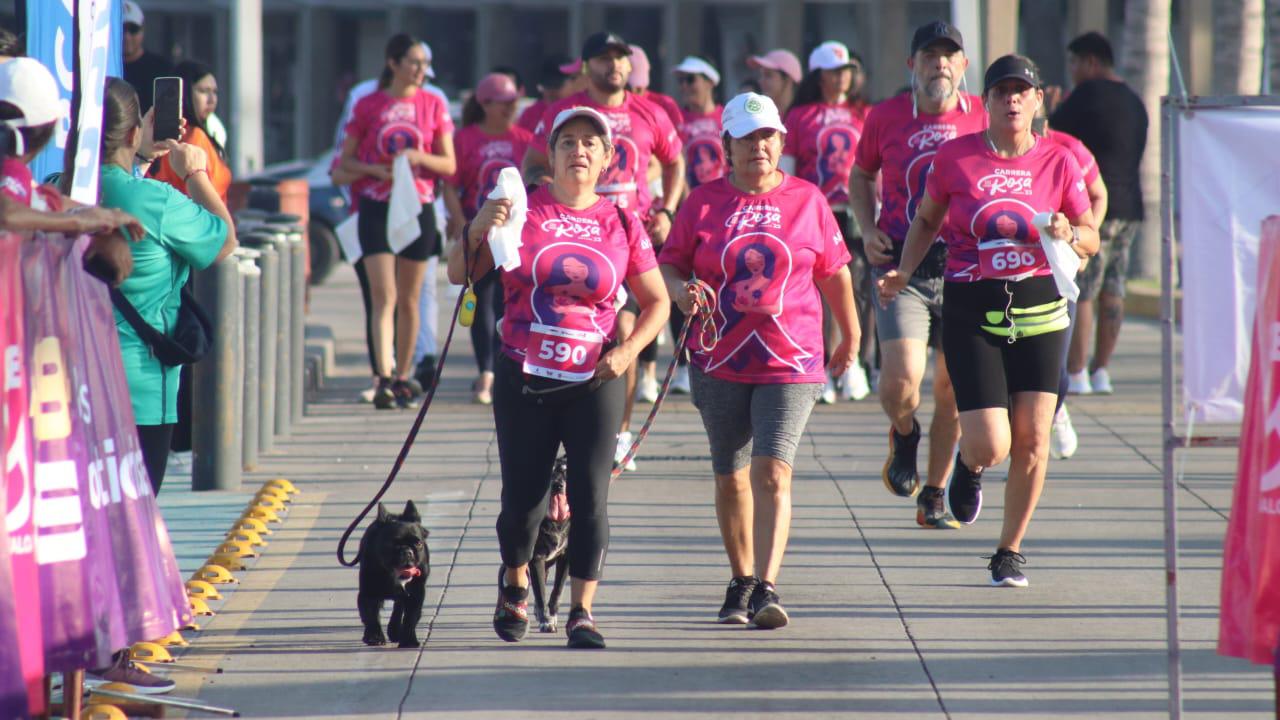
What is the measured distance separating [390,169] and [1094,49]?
4.49 metres

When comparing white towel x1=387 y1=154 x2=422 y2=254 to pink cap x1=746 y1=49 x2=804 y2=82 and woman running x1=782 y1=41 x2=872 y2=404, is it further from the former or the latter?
pink cap x1=746 y1=49 x2=804 y2=82

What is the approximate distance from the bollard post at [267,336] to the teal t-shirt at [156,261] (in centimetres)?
373

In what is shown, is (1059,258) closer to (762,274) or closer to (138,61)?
(762,274)

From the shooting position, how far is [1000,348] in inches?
261

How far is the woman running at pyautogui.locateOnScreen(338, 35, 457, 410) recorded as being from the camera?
10859mm

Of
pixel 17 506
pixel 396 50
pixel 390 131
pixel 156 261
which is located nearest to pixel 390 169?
pixel 390 131

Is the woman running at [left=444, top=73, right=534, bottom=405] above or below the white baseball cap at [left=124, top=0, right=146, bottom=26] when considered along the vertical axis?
below

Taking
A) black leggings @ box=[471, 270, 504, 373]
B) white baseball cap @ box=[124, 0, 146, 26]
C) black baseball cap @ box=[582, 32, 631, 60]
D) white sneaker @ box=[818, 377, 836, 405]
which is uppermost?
white baseball cap @ box=[124, 0, 146, 26]

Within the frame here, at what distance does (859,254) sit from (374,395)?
3.25 metres

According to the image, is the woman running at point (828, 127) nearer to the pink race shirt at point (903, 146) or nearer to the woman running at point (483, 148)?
the woman running at point (483, 148)

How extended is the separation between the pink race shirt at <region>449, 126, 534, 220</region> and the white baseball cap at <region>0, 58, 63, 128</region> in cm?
628

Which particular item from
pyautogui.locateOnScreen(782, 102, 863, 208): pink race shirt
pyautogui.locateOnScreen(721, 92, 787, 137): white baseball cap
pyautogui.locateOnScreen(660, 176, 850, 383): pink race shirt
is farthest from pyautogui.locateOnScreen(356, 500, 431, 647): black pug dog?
pyautogui.locateOnScreen(782, 102, 863, 208): pink race shirt

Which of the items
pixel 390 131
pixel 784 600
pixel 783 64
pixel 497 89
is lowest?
pixel 784 600

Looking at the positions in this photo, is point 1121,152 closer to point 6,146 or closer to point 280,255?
point 280,255
